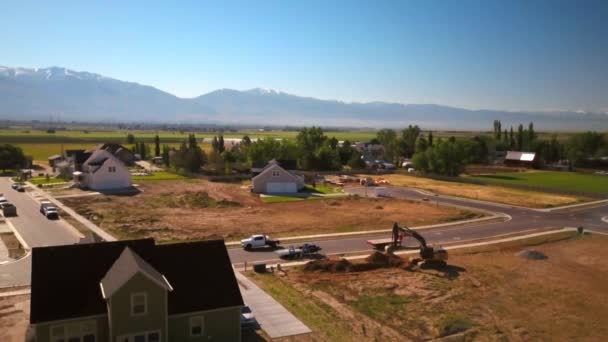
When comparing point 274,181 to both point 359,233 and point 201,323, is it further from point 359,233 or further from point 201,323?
point 201,323

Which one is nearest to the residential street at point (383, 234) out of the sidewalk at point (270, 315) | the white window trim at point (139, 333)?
the sidewalk at point (270, 315)

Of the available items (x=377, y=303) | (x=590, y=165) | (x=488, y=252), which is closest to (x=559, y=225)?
(x=488, y=252)

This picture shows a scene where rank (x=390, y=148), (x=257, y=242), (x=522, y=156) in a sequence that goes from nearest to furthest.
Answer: (x=257, y=242) → (x=522, y=156) → (x=390, y=148)

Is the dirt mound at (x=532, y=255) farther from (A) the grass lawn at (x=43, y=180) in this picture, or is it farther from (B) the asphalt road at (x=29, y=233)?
(A) the grass lawn at (x=43, y=180)

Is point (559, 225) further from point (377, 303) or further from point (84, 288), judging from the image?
point (84, 288)

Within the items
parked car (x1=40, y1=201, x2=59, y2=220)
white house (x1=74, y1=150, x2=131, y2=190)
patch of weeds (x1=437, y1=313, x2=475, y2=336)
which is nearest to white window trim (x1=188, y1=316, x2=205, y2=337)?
patch of weeds (x1=437, y1=313, x2=475, y2=336)

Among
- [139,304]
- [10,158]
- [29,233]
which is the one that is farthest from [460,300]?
[10,158]
